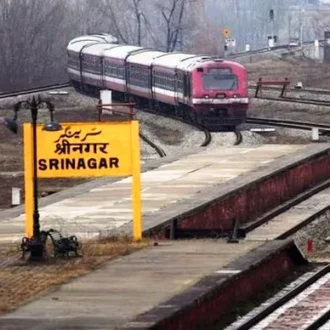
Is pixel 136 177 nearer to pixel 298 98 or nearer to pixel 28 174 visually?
pixel 28 174

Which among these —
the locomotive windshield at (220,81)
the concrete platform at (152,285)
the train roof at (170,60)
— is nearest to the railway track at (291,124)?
the locomotive windshield at (220,81)

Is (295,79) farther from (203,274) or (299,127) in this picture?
(203,274)

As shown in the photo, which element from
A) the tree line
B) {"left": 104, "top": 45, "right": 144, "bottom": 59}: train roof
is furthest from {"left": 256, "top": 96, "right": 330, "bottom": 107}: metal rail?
the tree line

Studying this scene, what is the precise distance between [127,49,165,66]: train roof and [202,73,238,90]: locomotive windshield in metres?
7.47

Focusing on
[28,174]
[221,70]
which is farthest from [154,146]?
[28,174]

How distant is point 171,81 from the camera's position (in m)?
51.3

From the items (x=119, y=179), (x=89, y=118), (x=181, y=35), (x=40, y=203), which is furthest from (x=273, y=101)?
(x=181, y=35)

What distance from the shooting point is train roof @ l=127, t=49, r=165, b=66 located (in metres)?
55.9

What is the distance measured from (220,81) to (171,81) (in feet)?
12.6

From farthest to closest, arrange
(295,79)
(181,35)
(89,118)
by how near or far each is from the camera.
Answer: (181,35)
(295,79)
(89,118)

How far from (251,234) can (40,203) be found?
4040 millimetres

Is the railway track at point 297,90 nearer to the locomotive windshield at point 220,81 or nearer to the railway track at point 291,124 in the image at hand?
the railway track at point 291,124

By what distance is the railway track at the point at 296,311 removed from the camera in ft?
53.1

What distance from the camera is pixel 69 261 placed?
19344 millimetres
